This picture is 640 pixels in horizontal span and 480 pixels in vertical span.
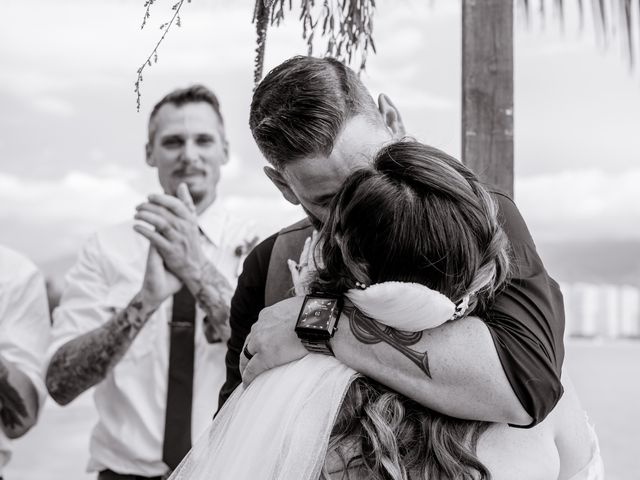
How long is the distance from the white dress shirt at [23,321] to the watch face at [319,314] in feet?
6.55

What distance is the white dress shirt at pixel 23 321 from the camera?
325 centimetres

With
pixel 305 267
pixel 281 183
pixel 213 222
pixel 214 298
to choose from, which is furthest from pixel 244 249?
pixel 305 267

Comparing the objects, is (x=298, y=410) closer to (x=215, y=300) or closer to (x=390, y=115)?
(x=390, y=115)

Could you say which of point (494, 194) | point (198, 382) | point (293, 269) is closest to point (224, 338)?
A: point (198, 382)

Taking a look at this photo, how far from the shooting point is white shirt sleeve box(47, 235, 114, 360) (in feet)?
11.0

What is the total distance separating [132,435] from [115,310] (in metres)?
0.52

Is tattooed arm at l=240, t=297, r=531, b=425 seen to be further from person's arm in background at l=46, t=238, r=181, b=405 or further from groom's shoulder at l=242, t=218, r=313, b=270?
person's arm in background at l=46, t=238, r=181, b=405

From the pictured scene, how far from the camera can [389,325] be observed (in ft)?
5.07

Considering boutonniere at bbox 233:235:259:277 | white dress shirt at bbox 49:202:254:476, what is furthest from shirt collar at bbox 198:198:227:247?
boutonniere at bbox 233:235:259:277

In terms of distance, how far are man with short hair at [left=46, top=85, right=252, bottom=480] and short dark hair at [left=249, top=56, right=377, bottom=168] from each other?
1.22 meters

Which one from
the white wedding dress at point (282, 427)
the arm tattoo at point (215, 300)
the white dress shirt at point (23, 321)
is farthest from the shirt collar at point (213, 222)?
the white wedding dress at point (282, 427)

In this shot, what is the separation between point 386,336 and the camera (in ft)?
5.07

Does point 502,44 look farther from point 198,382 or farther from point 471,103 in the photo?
point 198,382

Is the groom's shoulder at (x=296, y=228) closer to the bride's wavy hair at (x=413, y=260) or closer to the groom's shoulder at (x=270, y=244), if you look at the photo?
the groom's shoulder at (x=270, y=244)
